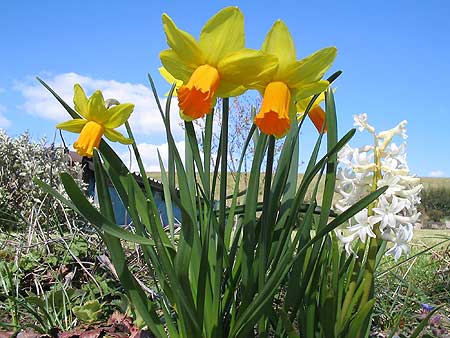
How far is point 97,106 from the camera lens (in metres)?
1.11

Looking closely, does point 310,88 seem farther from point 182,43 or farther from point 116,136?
point 116,136

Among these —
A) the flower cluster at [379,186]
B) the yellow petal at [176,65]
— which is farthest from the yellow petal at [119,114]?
the flower cluster at [379,186]

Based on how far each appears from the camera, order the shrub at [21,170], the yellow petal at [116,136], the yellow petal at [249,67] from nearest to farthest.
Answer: the yellow petal at [249,67] → the yellow petal at [116,136] → the shrub at [21,170]

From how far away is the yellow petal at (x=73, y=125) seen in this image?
44.7 inches

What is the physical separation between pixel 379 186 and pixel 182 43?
1.70 feet

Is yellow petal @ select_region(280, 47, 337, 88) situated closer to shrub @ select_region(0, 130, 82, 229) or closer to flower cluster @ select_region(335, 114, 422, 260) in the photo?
flower cluster @ select_region(335, 114, 422, 260)

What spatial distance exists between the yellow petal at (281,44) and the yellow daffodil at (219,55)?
0.09ft

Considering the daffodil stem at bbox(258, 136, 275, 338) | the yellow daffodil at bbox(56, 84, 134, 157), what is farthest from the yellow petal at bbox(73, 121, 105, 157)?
the daffodil stem at bbox(258, 136, 275, 338)

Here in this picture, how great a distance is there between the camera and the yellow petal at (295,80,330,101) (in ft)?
3.26

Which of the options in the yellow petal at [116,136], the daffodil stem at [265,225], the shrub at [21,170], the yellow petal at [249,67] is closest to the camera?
the yellow petal at [249,67]

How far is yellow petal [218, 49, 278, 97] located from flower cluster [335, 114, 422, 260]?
1.10 feet

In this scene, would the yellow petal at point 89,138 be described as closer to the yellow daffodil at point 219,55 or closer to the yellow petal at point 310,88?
the yellow daffodil at point 219,55

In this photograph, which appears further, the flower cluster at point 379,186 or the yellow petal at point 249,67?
the flower cluster at point 379,186

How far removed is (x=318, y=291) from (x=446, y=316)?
1.22 m
